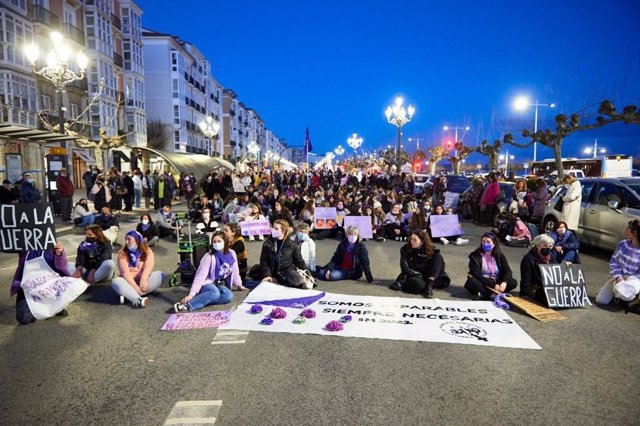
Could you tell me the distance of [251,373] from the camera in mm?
4793

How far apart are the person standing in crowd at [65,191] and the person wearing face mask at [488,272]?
14224mm

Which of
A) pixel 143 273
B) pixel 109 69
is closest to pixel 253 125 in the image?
pixel 109 69

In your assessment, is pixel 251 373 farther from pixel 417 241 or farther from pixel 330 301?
pixel 417 241

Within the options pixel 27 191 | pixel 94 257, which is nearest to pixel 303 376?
pixel 94 257

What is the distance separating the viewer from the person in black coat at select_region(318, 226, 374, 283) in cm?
879

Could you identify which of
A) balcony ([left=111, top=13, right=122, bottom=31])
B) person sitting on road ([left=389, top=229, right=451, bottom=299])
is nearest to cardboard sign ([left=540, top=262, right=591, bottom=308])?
person sitting on road ([left=389, top=229, right=451, bottom=299])

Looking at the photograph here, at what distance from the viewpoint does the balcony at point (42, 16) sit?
31.5 meters

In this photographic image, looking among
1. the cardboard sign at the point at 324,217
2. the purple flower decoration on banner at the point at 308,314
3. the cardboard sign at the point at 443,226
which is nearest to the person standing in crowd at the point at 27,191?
the cardboard sign at the point at 324,217

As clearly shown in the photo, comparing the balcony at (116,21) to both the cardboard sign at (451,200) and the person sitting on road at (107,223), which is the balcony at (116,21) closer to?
the person sitting on road at (107,223)

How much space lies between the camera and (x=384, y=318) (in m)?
6.53

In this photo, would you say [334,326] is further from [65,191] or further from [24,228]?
[65,191]

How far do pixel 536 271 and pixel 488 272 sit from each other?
0.75 m

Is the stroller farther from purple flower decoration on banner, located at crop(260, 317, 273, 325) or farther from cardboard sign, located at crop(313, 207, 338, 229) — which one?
cardboard sign, located at crop(313, 207, 338, 229)

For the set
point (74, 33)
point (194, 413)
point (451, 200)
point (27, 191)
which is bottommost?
point (194, 413)
